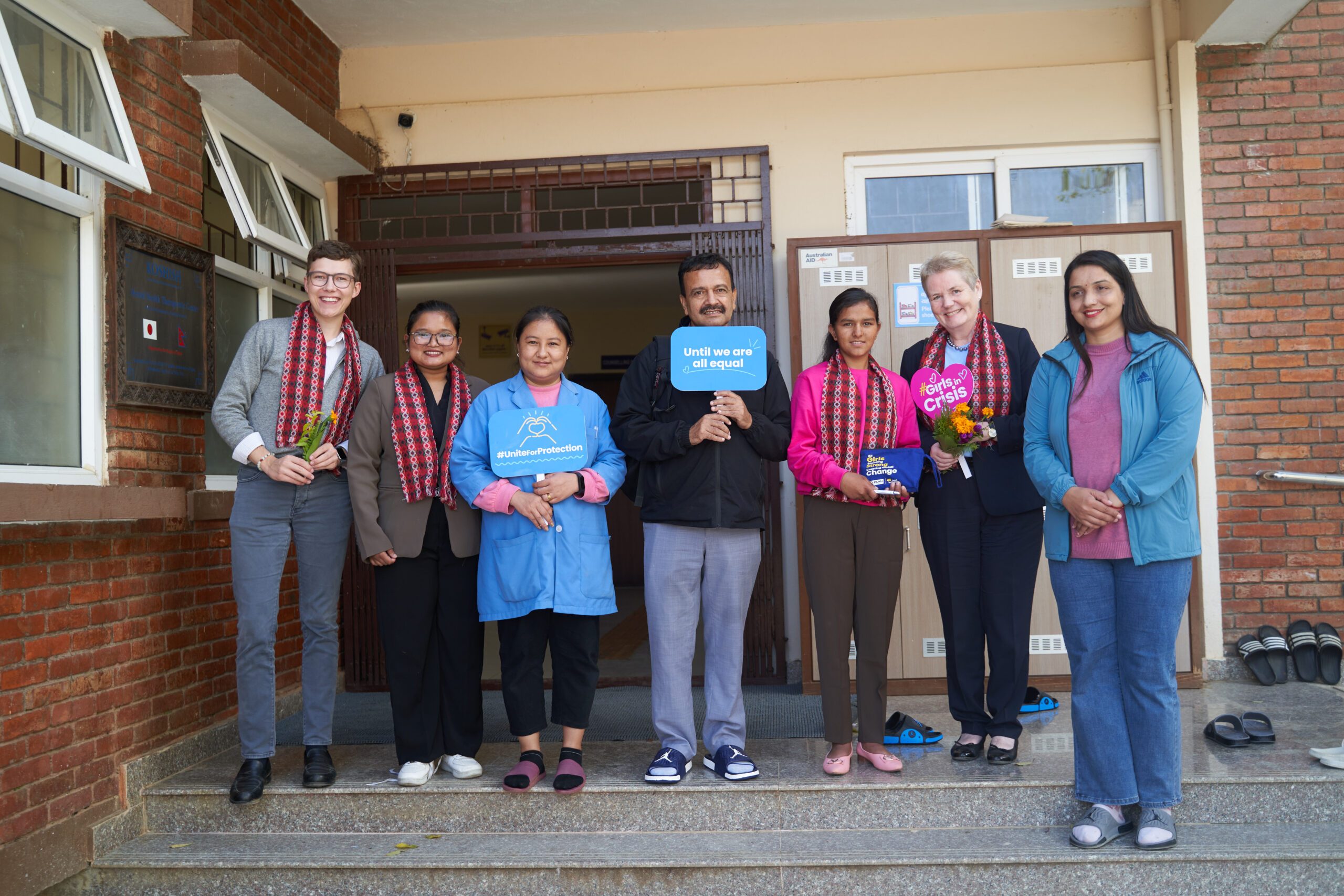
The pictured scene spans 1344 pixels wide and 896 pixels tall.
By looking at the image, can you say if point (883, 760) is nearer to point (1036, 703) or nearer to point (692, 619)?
point (692, 619)

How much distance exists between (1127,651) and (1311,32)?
3864 mm

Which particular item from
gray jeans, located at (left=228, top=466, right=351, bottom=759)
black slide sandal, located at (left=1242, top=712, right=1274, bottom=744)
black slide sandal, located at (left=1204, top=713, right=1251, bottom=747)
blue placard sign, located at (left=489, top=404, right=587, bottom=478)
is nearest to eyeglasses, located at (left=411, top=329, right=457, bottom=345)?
blue placard sign, located at (left=489, top=404, right=587, bottom=478)

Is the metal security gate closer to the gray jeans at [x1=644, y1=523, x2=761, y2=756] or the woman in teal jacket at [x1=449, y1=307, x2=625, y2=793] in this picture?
the gray jeans at [x1=644, y1=523, x2=761, y2=756]

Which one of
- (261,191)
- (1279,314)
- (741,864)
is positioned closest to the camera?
(741,864)

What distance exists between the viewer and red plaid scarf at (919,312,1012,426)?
11.4 feet

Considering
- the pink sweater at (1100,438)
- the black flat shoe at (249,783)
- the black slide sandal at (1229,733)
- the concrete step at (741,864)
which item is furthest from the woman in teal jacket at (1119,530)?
the black flat shoe at (249,783)

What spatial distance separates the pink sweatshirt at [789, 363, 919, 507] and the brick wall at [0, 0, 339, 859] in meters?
2.39

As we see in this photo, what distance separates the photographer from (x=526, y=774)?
3402 millimetres

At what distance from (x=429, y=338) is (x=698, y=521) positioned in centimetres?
116

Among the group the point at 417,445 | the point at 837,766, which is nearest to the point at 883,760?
the point at 837,766

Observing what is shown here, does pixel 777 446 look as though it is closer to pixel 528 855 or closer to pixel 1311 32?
pixel 528 855

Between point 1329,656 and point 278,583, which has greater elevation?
point 278,583

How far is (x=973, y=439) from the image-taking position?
3.35 metres

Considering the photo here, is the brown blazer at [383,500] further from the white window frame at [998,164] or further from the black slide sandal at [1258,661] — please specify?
the black slide sandal at [1258,661]
